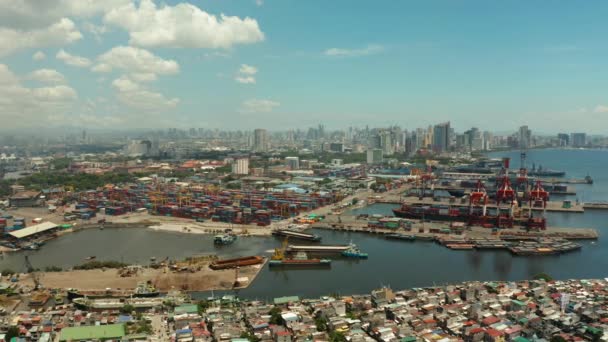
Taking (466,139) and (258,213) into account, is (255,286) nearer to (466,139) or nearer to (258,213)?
(258,213)

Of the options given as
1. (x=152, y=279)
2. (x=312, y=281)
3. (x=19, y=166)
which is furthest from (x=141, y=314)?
(x=19, y=166)

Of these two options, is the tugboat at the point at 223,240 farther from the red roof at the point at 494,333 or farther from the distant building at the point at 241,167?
the distant building at the point at 241,167

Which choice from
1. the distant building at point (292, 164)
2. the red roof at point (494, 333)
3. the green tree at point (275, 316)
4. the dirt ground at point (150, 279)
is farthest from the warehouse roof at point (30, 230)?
the distant building at point (292, 164)

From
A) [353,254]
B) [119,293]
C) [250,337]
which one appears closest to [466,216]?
[353,254]

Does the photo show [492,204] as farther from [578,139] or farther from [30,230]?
[578,139]

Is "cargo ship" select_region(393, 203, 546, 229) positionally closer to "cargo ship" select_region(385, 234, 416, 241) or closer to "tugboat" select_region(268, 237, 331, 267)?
"cargo ship" select_region(385, 234, 416, 241)
